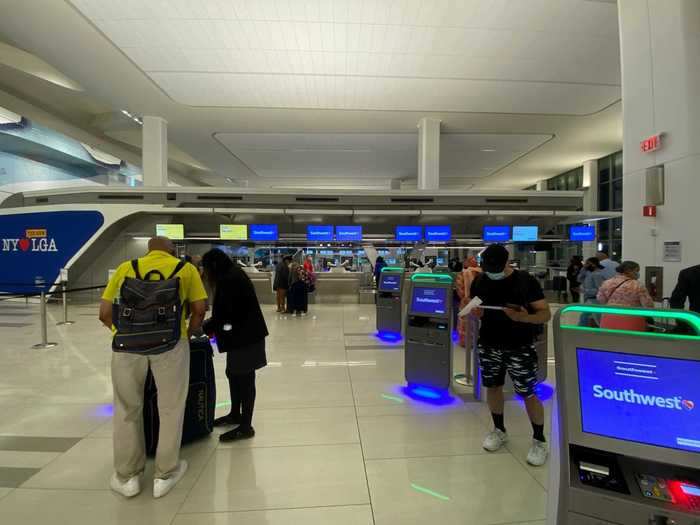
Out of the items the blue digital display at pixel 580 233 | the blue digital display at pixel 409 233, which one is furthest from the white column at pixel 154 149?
the blue digital display at pixel 580 233

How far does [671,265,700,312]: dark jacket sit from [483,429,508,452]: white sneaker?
6.50ft

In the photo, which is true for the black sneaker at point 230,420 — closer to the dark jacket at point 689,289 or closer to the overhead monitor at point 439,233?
the dark jacket at point 689,289

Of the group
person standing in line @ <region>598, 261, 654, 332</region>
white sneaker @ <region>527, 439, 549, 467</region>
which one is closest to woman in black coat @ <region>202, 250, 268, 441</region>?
white sneaker @ <region>527, 439, 549, 467</region>

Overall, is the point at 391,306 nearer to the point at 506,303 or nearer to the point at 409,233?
the point at 506,303

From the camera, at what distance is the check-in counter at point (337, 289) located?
12.2 meters

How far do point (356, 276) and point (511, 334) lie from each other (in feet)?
32.2

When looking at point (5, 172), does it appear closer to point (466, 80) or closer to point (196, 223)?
point (196, 223)

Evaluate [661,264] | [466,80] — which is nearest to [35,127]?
[466,80]

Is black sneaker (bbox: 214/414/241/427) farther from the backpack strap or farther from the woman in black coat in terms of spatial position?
the backpack strap

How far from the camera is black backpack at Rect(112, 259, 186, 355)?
7.24 feet

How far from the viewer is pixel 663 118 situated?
3779 mm

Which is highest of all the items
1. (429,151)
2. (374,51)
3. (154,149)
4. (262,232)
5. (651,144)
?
(374,51)

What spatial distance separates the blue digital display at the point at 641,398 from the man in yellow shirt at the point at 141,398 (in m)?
2.31

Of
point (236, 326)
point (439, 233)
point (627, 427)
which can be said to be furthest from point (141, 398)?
point (439, 233)
